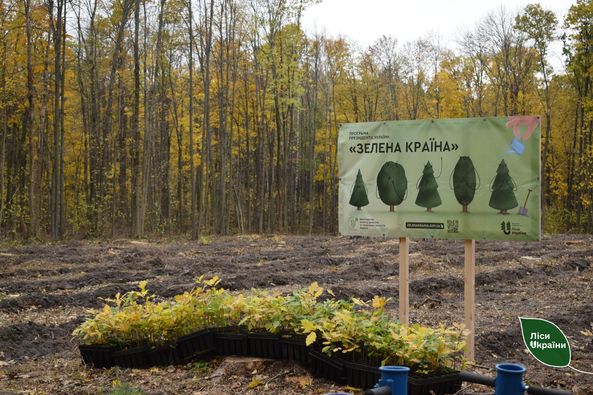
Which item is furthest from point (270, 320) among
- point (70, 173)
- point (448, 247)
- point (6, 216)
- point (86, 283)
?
point (70, 173)

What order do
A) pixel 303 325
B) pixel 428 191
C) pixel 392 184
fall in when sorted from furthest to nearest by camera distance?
pixel 392 184
pixel 428 191
pixel 303 325

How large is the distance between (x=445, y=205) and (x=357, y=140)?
1136 mm

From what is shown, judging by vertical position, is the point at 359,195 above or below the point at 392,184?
below

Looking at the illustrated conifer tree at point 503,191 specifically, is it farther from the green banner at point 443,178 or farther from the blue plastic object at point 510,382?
the blue plastic object at point 510,382

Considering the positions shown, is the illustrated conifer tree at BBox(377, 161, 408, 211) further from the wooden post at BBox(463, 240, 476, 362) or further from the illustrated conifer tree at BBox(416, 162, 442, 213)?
the wooden post at BBox(463, 240, 476, 362)

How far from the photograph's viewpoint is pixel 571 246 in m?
19.8

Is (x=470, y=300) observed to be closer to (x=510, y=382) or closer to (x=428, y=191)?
(x=428, y=191)

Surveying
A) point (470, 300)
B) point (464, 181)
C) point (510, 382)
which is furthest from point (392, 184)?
point (510, 382)

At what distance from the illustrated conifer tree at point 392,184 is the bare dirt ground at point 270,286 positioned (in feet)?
5.79

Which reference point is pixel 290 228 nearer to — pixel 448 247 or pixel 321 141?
Result: pixel 321 141

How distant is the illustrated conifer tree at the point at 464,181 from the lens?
18.2ft

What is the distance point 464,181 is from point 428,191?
1.15 feet

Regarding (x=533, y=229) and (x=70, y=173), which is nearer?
(x=533, y=229)

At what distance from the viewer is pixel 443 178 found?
5668 mm
